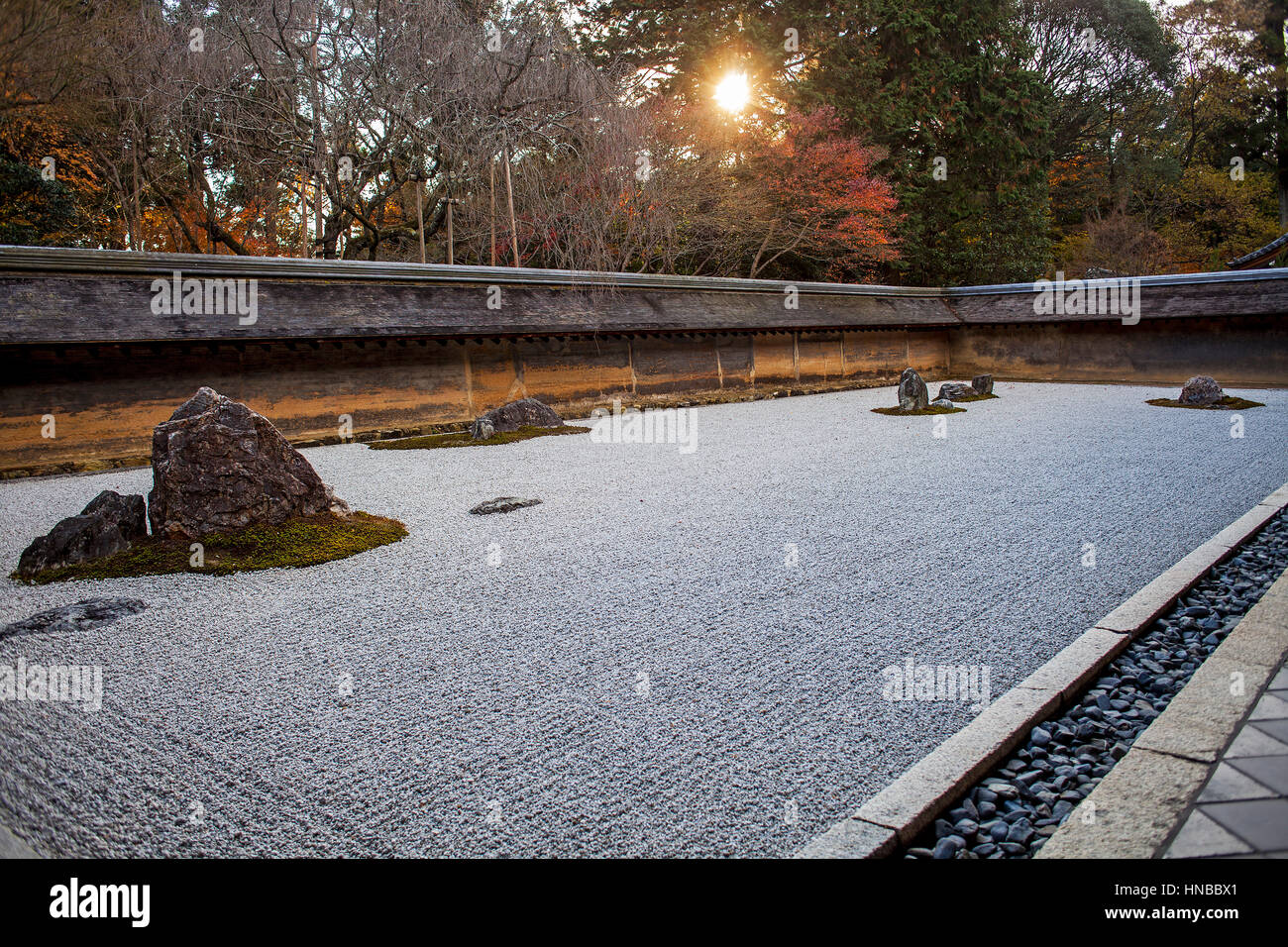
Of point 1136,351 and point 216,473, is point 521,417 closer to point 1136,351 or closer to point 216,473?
point 216,473

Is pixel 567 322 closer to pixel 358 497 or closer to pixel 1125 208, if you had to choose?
pixel 358 497

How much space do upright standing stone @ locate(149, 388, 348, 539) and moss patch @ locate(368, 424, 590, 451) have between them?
4.39 meters

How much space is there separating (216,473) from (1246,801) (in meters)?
5.61

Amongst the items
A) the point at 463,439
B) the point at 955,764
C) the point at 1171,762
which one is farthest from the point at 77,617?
the point at 463,439

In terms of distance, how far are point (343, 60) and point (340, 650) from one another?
1440cm

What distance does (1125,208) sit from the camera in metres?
25.6

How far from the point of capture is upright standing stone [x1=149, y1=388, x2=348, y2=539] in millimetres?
5160

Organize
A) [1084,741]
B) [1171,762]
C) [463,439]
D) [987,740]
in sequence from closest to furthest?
[1171,762] < [987,740] < [1084,741] < [463,439]

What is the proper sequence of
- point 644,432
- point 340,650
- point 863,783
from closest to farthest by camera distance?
point 863,783 → point 340,650 → point 644,432

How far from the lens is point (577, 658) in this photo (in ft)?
11.1

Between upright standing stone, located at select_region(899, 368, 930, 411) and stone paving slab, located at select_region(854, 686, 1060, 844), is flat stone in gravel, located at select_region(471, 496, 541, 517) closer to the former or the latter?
stone paving slab, located at select_region(854, 686, 1060, 844)

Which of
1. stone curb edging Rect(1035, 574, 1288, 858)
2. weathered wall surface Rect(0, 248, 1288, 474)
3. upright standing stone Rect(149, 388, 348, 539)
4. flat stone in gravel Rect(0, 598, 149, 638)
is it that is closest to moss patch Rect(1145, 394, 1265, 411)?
weathered wall surface Rect(0, 248, 1288, 474)

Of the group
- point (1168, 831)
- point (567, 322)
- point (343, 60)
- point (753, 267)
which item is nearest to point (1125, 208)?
point (753, 267)

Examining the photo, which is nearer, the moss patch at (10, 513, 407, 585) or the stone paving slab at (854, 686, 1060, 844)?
the stone paving slab at (854, 686, 1060, 844)
